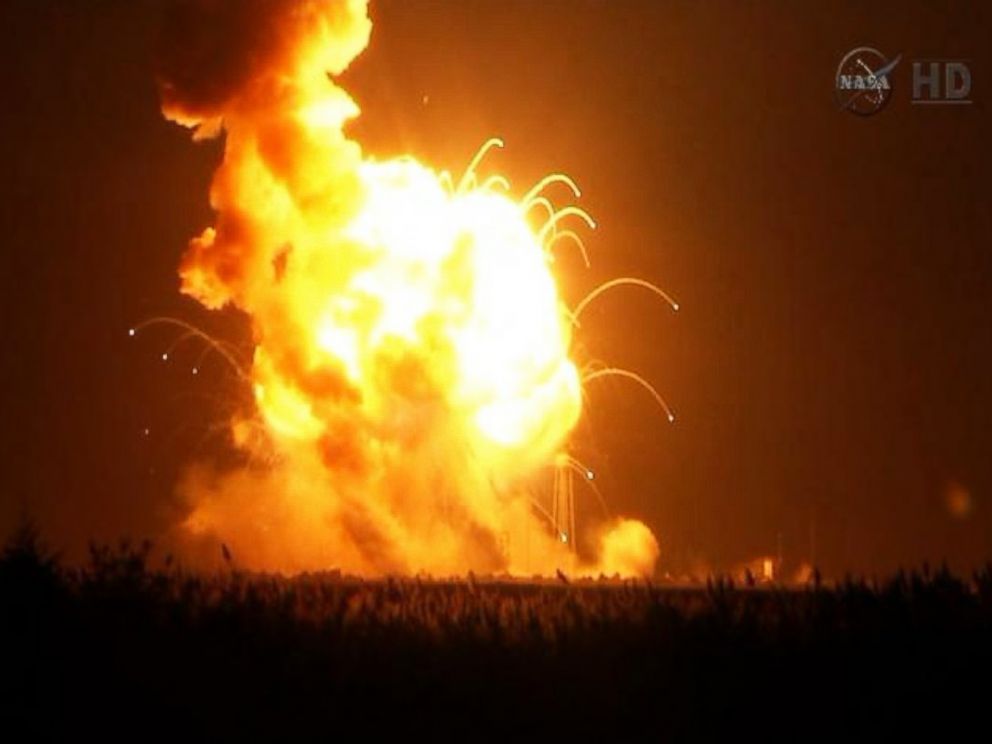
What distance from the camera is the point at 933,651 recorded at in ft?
110

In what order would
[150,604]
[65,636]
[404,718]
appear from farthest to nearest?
[150,604] → [65,636] → [404,718]

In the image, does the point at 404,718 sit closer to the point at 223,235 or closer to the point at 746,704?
the point at 746,704

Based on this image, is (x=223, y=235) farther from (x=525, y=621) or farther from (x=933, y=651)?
(x=933, y=651)

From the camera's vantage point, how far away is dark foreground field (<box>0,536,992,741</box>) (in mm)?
31891

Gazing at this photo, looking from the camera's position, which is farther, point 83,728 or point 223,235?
point 223,235

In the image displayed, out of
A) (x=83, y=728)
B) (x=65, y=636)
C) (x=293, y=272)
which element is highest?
(x=293, y=272)

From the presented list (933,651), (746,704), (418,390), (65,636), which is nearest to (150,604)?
(65,636)

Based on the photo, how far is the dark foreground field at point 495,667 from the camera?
31891 millimetres

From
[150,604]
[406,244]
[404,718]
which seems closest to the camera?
[404,718]

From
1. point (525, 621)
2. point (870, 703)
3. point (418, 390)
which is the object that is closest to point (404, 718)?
point (525, 621)

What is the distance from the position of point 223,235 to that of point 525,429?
14530mm

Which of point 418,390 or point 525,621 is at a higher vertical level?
point 418,390

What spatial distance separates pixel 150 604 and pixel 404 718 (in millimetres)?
8115

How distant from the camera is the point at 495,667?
3331 cm
